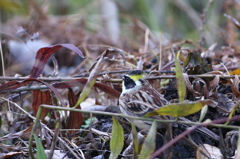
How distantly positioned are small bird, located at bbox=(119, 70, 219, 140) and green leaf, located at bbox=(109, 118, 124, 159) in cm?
30

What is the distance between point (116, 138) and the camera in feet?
5.58

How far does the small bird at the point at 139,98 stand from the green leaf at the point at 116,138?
0.30m

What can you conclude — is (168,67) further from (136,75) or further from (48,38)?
(48,38)

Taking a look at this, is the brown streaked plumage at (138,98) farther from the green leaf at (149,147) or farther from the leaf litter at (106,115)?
the green leaf at (149,147)

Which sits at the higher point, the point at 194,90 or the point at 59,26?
the point at 59,26

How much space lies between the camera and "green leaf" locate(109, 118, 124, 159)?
1668mm

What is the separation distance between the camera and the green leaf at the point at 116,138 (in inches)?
65.7

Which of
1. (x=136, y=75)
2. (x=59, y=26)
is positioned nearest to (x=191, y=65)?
(x=136, y=75)

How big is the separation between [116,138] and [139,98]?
1.82ft

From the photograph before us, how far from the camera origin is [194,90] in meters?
2.20

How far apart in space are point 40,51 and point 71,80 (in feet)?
0.94

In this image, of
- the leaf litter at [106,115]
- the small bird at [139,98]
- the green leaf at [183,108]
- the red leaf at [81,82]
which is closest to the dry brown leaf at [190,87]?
the leaf litter at [106,115]

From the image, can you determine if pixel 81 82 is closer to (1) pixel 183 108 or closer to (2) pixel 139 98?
(2) pixel 139 98

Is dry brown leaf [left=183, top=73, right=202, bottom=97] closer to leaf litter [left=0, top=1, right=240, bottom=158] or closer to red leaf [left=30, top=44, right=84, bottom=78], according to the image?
leaf litter [left=0, top=1, right=240, bottom=158]
